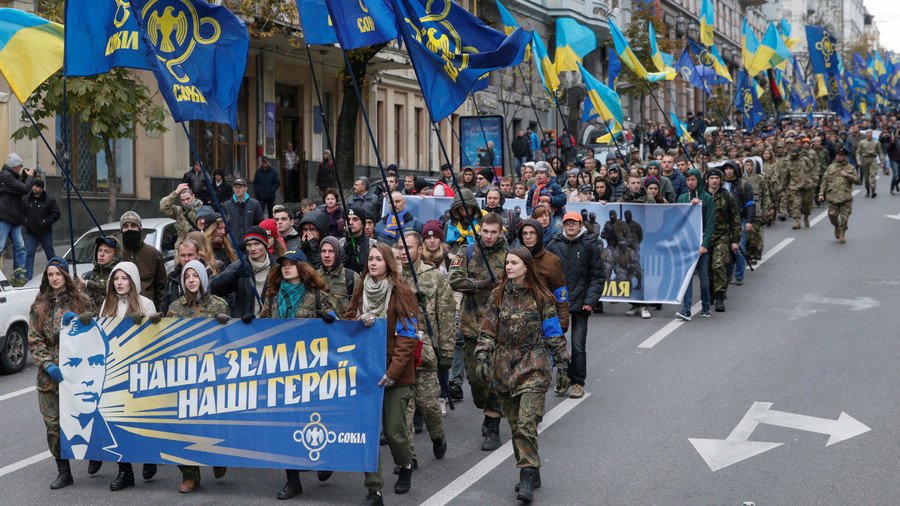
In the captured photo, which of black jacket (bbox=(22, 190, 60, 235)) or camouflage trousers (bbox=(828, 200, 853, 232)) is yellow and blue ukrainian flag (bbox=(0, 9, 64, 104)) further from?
camouflage trousers (bbox=(828, 200, 853, 232))

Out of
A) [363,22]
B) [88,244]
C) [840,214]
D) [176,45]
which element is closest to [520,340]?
[363,22]

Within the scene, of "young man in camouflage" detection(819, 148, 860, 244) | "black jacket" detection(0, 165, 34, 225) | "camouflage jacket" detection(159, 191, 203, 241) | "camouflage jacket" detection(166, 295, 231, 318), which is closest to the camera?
"camouflage jacket" detection(166, 295, 231, 318)

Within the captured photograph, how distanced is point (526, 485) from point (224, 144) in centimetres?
2444

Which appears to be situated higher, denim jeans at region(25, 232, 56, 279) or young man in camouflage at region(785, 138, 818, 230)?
young man in camouflage at region(785, 138, 818, 230)

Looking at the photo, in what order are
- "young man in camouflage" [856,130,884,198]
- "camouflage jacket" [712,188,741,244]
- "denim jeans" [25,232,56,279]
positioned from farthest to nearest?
1. "young man in camouflage" [856,130,884,198]
2. "denim jeans" [25,232,56,279]
3. "camouflage jacket" [712,188,741,244]

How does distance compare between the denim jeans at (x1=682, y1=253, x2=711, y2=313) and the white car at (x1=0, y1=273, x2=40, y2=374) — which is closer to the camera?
the white car at (x1=0, y1=273, x2=40, y2=374)

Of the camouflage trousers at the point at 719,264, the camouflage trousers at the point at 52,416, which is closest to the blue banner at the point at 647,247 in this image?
the camouflage trousers at the point at 719,264


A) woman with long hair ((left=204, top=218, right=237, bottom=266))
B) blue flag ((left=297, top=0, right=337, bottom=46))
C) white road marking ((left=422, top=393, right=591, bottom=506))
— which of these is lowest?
white road marking ((left=422, top=393, right=591, bottom=506))

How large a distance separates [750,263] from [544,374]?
39.3 ft

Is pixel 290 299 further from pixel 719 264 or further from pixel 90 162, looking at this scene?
pixel 90 162

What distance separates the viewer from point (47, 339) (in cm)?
844

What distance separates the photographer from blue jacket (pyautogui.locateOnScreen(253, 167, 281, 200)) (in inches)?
949

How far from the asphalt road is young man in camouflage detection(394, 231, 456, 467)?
0.30 meters

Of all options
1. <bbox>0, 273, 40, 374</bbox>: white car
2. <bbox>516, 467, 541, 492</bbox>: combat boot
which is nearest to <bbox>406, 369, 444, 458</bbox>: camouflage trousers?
<bbox>516, 467, 541, 492</bbox>: combat boot
